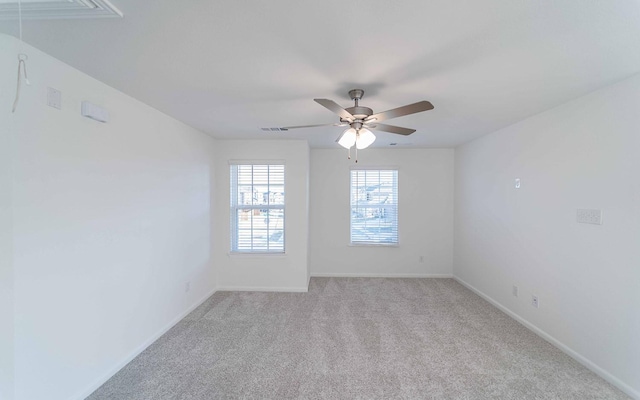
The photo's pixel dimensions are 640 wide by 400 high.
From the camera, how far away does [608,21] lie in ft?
4.53

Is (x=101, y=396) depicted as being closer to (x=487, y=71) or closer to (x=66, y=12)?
(x=66, y=12)

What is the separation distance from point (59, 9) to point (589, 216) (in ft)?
13.0

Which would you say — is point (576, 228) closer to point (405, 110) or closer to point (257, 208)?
point (405, 110)

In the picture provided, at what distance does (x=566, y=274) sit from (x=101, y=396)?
415cm

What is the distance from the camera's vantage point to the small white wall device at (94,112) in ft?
6.52

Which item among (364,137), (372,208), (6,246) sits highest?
(364,137)

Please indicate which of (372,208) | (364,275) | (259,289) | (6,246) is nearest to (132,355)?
(6,246)

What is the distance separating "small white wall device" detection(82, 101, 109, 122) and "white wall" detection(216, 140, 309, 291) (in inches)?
85.1

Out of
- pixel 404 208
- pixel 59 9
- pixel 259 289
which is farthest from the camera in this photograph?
pixel 404 208

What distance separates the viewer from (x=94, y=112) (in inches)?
80.6

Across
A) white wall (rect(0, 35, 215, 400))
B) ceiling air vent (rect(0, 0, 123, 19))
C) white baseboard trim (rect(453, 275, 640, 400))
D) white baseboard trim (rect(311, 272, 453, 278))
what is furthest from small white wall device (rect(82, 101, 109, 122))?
white baseboard trim (rect(453, 275, 640, 400))

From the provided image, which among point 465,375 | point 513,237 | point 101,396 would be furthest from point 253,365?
point 513,237

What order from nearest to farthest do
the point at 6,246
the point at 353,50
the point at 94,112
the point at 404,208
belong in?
1. the point at 6,246
2. the point at 353,50
3. the point at 94,112
4. the point at 404,208

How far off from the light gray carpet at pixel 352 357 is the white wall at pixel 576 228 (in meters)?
0.25
